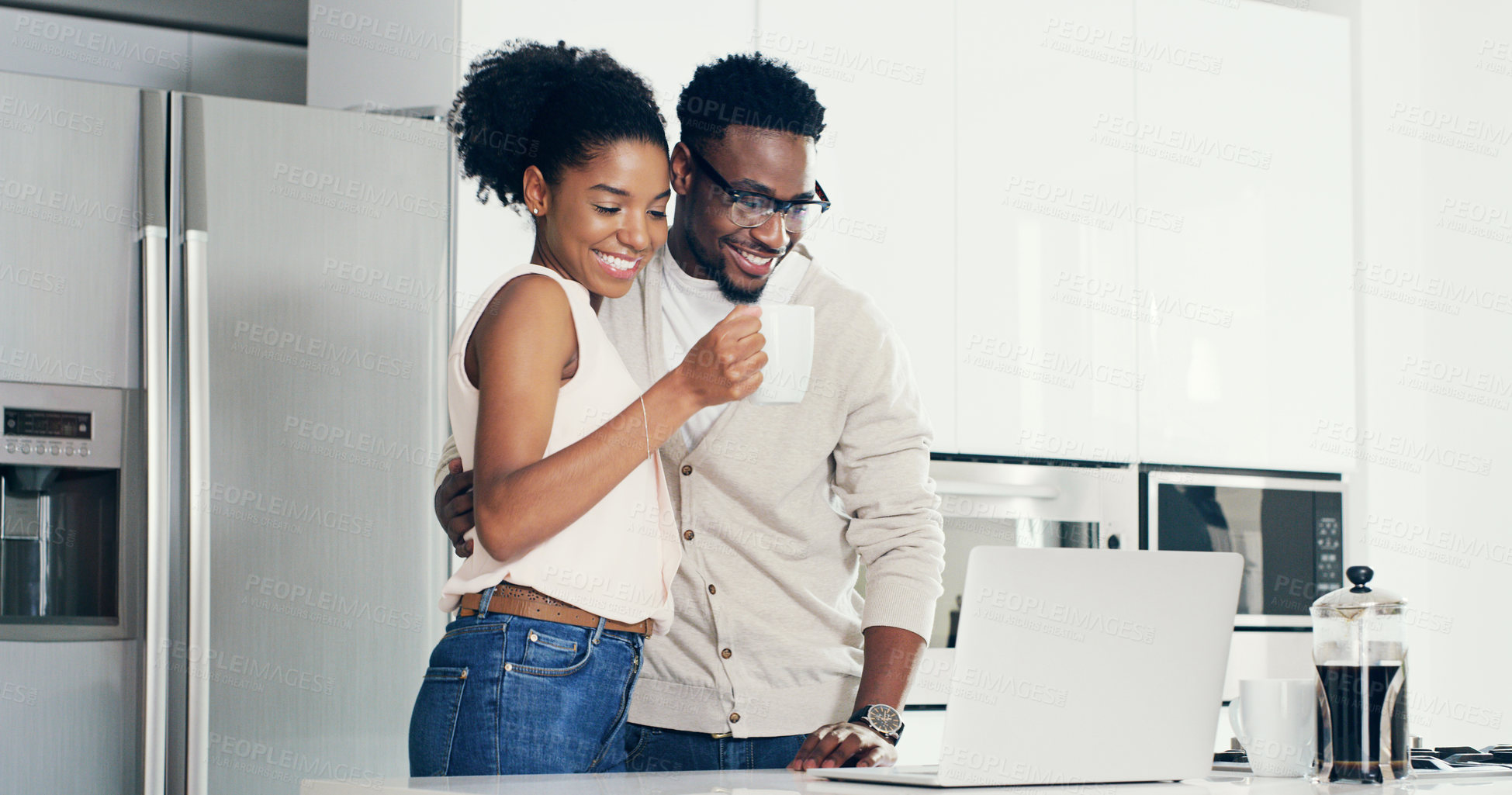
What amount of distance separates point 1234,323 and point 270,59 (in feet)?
7.26

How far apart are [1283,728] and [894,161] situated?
5.06ft

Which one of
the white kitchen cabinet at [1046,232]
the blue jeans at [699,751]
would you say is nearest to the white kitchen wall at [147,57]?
the white kitchen cabinet at [1046,232]

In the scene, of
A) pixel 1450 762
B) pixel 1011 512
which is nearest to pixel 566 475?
pixel 1450 762

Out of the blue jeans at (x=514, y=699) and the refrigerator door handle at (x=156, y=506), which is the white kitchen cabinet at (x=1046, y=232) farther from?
the blue jeans at (x=514, y=699)

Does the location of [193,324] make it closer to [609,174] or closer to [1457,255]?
[609,174]

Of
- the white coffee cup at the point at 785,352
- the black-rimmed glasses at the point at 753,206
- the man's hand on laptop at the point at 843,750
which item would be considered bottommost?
the man's hand on laptop at the point at 843,750

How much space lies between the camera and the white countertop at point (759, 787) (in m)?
0.99

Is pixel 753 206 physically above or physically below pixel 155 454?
above

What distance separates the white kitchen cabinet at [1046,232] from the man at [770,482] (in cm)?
102

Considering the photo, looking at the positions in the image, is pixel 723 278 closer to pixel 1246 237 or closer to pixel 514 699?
pixel 514 699

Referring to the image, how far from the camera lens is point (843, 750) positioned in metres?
1.27

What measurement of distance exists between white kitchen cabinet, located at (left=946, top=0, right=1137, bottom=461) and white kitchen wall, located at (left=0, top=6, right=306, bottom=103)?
61.9 inches

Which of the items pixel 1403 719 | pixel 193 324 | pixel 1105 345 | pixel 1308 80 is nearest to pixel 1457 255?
pixel 1308 80

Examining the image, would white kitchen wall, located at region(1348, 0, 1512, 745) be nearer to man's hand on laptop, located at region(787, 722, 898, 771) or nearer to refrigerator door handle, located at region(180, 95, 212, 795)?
man's hand on laptop, located at region(787, 722, 898, 771)
